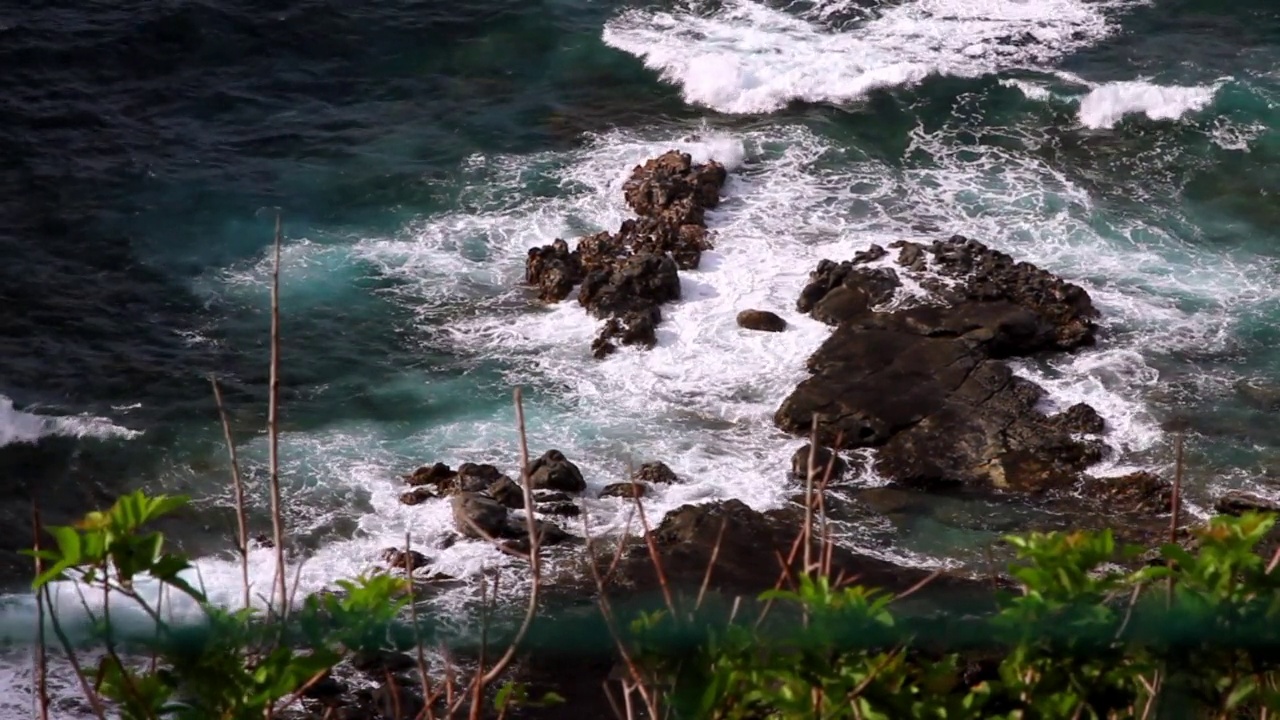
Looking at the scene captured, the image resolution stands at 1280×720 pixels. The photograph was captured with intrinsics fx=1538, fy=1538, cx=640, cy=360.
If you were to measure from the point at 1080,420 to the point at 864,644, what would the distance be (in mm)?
10828

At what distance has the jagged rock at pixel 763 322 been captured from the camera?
15.0 m

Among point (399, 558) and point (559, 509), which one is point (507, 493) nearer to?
point (559, 509)

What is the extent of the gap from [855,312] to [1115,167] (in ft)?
17.3

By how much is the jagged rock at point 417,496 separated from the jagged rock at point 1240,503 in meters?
6.21

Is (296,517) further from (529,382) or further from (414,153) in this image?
(414,153)

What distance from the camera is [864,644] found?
9.81 ft

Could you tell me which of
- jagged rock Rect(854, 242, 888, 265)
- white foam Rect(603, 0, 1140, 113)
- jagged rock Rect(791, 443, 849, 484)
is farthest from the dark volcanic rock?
white foam Rect(603, 0, 1140, 113)

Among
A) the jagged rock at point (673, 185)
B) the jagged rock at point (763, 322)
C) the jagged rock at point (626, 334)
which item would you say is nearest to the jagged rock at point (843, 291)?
the jagged rock at point (763, 322)

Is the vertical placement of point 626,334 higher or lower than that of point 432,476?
higher

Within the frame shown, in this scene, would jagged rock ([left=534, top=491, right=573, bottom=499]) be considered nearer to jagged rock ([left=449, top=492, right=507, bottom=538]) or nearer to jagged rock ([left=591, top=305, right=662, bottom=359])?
jagged rock ([left=449, top=492, right=507, bottom=538])

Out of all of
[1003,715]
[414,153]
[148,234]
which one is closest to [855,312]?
[414,153]

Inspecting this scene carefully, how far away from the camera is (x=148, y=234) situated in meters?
17.1

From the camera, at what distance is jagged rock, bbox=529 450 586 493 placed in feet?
41.0

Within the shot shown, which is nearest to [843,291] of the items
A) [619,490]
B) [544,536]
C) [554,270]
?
[554,270]
